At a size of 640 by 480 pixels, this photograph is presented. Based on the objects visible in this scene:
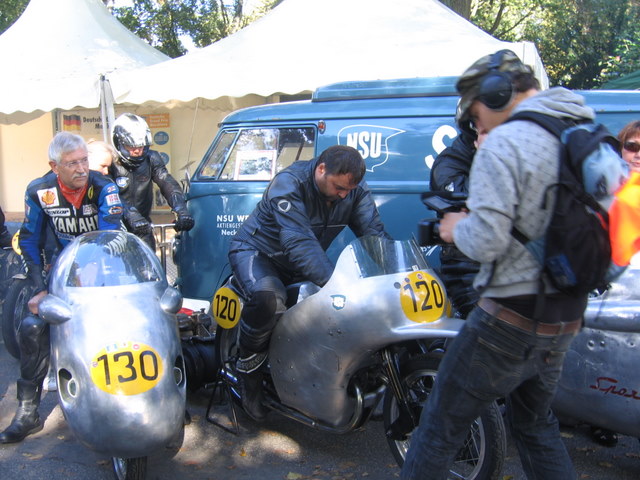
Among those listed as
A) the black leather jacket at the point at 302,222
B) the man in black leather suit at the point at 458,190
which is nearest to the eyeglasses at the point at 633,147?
the man in black leather suit at the point at 458,190

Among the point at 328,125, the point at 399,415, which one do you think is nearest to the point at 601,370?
the point at 399,415

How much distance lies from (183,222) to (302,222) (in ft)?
7.78

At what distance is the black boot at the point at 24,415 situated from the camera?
3623 millimetres

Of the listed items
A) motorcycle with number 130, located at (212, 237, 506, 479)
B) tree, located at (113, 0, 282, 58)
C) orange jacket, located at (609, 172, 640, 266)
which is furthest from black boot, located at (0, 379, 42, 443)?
tree, located at (113, 0, 282, 58)

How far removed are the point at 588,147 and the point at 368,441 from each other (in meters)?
2.44

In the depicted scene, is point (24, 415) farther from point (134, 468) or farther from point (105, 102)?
point (105, 102)

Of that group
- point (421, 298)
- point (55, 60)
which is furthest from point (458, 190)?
point (55, 60)

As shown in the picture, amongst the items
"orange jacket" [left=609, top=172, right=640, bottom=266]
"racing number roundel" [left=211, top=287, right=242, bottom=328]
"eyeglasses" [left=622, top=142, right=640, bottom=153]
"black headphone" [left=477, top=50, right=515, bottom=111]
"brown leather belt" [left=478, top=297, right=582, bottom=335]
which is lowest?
"racing number roundel" [left=211, top=287, right=242, bottom=328]

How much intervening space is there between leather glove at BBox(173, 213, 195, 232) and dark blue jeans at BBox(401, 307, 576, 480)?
3.56 m

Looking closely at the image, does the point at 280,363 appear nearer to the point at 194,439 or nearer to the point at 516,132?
the point at 194,439

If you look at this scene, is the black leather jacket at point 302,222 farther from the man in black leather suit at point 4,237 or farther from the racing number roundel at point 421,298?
the man in black leather suit at point 4,237

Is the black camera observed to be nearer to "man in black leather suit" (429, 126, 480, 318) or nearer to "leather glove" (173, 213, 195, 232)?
"man in black leather suit" (429, 126, 480, 318)

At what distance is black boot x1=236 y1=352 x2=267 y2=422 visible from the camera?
11.5 feet

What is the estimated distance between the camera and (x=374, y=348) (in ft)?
9.64
